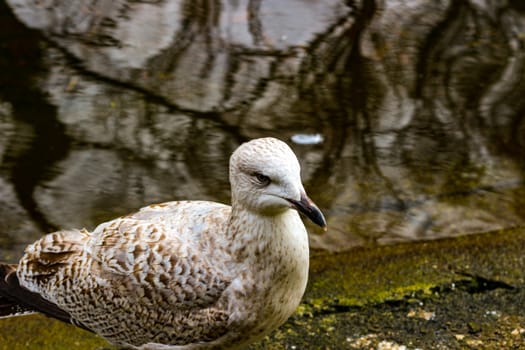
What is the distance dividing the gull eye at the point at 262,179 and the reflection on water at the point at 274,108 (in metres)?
1.73

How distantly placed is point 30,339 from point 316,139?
2.49 meters

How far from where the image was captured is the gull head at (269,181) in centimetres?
321

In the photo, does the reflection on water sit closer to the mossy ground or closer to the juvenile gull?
the mossy ground

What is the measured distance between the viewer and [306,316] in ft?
14.2

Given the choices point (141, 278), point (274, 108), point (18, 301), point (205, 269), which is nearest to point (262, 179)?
point (205, 269)

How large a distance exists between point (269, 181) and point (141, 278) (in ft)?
2.32

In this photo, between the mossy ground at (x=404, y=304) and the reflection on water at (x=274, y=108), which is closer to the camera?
the mossy ground at (x=404, y=304)

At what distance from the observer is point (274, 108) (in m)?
6.30

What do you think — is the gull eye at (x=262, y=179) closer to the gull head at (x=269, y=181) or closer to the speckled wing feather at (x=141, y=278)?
the gull head at (x=269, y=181)

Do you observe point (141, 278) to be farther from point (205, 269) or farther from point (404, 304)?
point (404, 304)

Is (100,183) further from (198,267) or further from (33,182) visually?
(198,267)

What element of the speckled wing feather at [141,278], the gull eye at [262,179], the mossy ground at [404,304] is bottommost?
the mossy ground at [404,304]

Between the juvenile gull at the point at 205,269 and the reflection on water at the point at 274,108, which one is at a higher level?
the juvenile gull at the point at 205,269

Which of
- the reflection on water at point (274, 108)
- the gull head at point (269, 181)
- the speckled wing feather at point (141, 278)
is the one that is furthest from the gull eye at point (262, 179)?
the reflection on water at point (274, 108)
